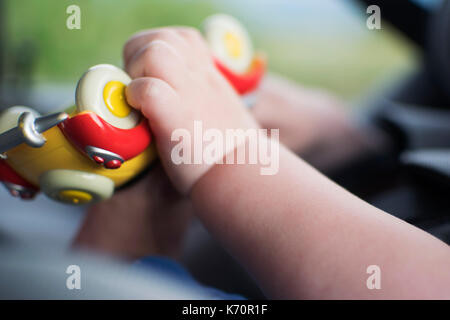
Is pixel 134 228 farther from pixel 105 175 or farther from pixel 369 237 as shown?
pixel 369 237

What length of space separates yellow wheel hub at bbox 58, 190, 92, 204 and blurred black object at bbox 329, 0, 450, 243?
228mm

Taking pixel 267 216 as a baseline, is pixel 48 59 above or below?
above

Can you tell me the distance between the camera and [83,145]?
0.97ft

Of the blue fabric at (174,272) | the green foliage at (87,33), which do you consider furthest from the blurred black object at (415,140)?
the green foliage at (87,33)

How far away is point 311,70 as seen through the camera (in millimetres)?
1206

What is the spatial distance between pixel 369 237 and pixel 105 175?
0.60ft

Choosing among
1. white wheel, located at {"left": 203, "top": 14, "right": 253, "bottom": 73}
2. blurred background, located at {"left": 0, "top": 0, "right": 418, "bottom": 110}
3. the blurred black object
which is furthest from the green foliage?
white wheel, located at {"left": 203, "top": 14, "right": 253, "bottom": 73}

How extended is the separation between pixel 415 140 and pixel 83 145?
412 mm

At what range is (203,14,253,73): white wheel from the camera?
425mm

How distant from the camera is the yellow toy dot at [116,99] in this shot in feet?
1.01

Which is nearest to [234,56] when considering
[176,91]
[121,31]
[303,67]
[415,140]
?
[176,91]

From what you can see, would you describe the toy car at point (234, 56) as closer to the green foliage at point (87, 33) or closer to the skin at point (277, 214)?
the skin at point (277, 214)

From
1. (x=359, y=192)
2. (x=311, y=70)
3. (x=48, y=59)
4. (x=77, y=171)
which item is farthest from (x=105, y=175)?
(x=311, y=70)

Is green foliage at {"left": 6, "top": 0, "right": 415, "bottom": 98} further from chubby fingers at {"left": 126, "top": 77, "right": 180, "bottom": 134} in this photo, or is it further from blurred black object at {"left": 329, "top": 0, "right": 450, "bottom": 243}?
chubby fingers at {"left": 126, "top": 77, "right": 180, "bottom": 134}
